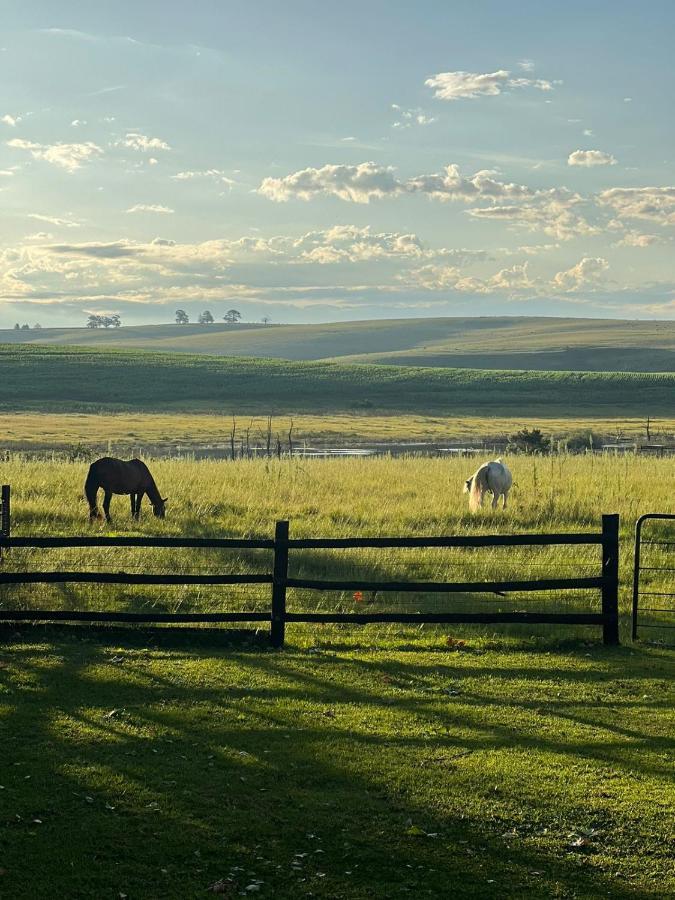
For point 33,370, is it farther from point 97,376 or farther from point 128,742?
point 128,742

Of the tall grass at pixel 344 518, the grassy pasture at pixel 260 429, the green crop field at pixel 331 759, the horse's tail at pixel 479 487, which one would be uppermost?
the grassy pasture at pixel 260 429

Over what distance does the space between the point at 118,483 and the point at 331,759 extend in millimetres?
15292

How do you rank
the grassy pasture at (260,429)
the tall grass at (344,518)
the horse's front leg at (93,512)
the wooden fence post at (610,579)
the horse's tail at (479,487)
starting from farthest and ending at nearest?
the grassy pasture at (260,429), the horse's tail at (479,487), the horse's front leg at (93,512), the tall grass at (344,518), the wooden fence post at (610,579)

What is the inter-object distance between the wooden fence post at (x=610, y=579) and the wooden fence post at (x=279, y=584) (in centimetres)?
372

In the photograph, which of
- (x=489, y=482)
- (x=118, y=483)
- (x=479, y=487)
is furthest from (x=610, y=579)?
(x=118, y=483)

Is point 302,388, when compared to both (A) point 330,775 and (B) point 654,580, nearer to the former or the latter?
(B) point 654,580

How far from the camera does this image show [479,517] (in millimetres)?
22406

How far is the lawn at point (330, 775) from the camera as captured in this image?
239 inches

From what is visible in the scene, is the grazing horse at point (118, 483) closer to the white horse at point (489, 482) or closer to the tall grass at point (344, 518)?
the tall grass at point (344, 518)

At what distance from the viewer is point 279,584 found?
11.6 m

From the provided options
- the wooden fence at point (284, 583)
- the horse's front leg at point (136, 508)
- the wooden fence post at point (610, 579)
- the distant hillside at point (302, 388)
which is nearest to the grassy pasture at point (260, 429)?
the distant hillside at point (302, 388)

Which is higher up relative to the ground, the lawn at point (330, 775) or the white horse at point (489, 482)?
the white horse at point (489, 482)

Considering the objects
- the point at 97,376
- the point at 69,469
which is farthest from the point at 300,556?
the point at 97,376

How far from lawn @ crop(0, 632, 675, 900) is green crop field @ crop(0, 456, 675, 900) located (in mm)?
20
